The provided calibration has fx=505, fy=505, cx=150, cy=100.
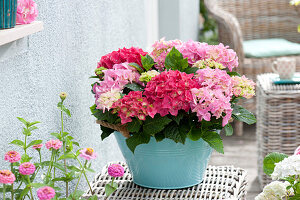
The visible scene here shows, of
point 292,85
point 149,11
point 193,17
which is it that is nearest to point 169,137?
point 292,85

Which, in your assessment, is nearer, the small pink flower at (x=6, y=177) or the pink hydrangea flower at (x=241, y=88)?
the small pink flower at (x=6, y=177)

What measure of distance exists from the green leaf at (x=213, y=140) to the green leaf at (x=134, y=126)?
0.56 ft

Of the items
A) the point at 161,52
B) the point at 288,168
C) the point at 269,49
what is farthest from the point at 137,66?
the point at 269,49

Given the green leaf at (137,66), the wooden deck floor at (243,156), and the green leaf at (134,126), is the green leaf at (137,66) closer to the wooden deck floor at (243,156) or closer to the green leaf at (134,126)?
the green leaf at (134,126)

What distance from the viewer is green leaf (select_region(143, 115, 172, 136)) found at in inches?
49.0

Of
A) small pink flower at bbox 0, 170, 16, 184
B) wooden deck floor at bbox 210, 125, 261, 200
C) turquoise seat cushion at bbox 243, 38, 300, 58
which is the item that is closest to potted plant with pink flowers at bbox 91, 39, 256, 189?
small pink flower at bbox 0, 170, 16, 184

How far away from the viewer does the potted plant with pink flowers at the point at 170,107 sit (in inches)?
48.3

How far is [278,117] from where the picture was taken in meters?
2.43

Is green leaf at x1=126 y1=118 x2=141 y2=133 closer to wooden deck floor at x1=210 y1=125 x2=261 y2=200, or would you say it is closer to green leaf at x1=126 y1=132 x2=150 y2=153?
green leaf at x1=126 y1=132 x2=150 y2=153

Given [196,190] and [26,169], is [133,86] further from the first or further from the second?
[26,169]

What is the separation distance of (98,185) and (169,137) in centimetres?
30

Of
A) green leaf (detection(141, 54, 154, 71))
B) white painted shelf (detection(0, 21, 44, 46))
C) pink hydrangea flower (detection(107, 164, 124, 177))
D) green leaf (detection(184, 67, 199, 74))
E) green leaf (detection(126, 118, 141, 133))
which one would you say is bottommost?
pink hydrangea flower (detection(107, 164, 124, 177))

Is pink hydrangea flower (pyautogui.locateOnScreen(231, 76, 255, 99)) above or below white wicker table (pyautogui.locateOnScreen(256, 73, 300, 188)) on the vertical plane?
above

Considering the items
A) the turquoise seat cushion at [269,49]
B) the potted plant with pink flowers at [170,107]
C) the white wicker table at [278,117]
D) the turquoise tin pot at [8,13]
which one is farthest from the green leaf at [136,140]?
the turquoise seat cushion at [269,49]
